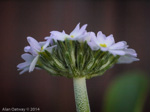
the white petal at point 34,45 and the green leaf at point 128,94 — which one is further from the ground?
the white petal at point 34,45

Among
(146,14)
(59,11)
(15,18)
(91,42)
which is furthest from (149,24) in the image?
(91,42)

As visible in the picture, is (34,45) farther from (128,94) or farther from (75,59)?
(128,94)

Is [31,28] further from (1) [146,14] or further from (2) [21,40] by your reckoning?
(1) [146,14]

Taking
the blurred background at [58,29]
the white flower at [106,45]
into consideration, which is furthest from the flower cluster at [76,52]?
the blurred background at [58,29]

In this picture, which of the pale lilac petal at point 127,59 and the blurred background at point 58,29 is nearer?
the pale lilac petal at point 127,59

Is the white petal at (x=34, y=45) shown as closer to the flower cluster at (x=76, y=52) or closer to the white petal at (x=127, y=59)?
the flower cluster at (x=76, y=52)

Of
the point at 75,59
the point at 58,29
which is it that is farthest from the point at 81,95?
the point at 58,29
